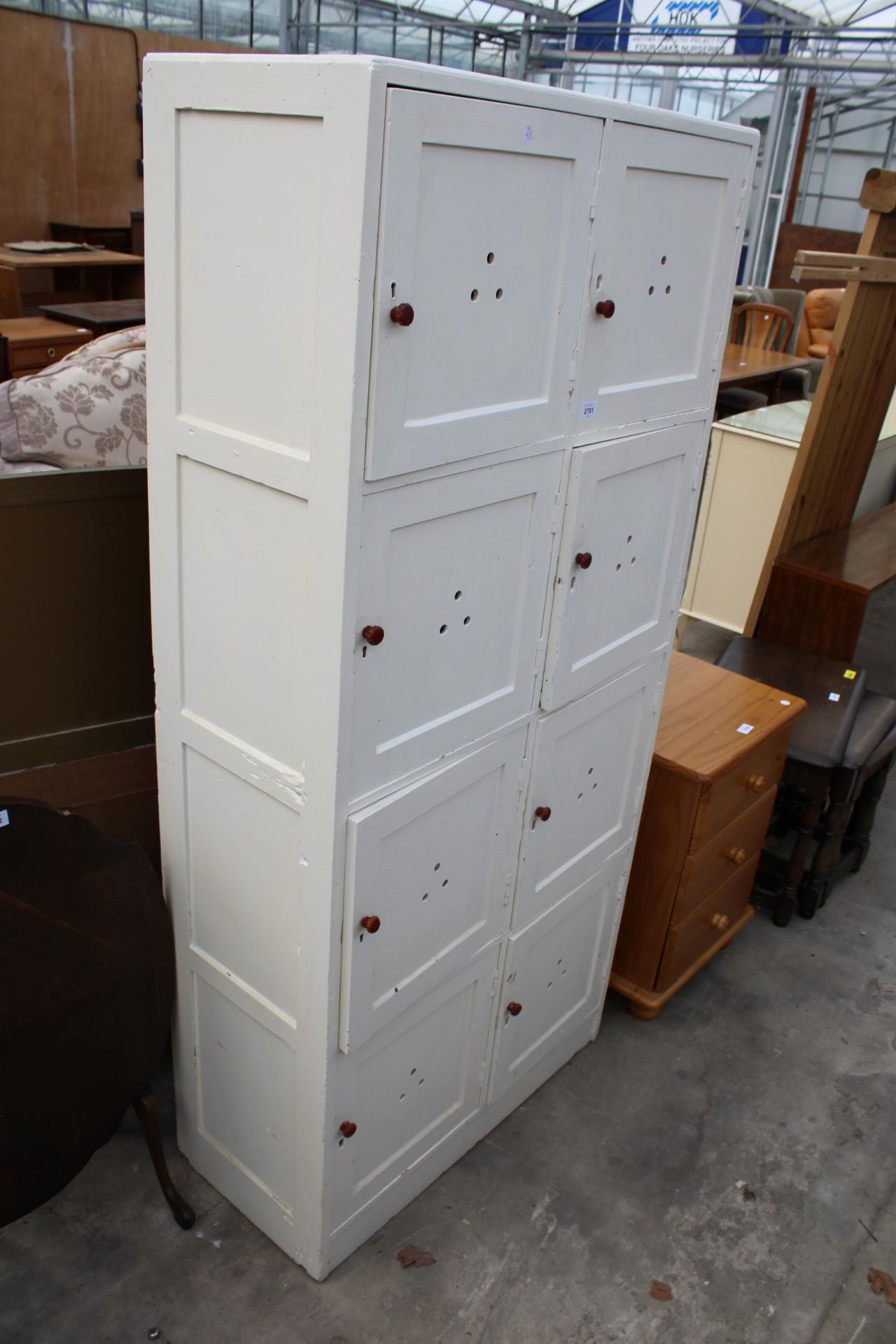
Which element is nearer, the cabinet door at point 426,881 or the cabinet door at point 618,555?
the cabinet door at point 426,881

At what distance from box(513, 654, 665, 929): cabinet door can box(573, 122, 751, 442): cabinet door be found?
1.93 feet

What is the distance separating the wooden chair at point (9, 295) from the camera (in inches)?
223

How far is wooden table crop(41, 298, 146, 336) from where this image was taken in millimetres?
4742

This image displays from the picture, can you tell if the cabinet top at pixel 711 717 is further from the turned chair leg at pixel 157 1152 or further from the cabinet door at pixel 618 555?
the turned chair leg at pixel 157 1152

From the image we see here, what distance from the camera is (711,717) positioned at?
9.19 feet

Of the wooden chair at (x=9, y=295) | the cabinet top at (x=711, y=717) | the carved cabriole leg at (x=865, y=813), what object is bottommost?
the carved cabriole leg at (x=865, y=813)

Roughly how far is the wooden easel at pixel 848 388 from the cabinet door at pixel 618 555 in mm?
1411

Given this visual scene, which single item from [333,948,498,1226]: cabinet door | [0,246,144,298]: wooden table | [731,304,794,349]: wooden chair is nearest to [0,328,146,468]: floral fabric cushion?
[333,948,498,1226]: cabinet door

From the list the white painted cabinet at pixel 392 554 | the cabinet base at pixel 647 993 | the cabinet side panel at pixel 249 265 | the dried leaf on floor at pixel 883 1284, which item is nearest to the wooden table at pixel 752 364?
the cabinet base at pixel 647 993

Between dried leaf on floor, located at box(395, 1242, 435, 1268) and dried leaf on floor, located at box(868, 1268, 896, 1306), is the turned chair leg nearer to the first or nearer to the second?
dried leaf on floor, located at box(395, 1242, 435, 1268)

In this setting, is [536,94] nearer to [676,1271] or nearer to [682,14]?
[676,1271]

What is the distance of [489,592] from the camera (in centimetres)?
176

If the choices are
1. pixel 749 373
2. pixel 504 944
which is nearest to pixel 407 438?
pixel 504 944

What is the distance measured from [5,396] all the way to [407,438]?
1.28 meters
